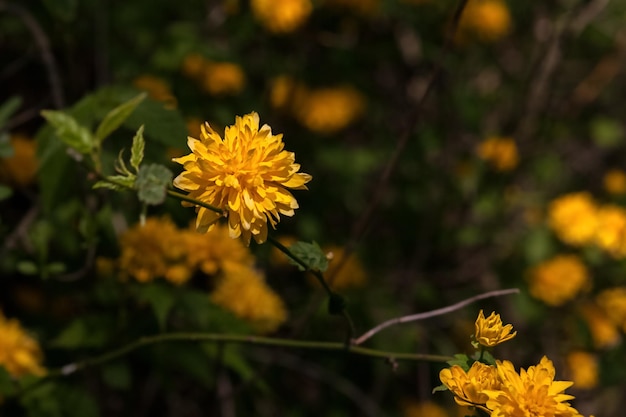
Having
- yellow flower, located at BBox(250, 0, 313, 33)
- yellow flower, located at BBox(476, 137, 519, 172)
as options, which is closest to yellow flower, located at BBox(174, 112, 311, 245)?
yellow flower, located at BBox(250, 0, 313, 33)

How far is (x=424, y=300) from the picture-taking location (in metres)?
2.14

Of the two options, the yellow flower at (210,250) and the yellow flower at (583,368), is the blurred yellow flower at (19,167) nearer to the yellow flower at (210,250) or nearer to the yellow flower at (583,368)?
the yellow flower at (210,250)

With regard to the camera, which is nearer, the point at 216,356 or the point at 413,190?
the point at 216,356

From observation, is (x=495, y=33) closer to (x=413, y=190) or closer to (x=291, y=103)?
(x=413, y=190)

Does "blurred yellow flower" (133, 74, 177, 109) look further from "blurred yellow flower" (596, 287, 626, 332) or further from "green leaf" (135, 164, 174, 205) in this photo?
"blurred yellow flower" (596, 287, 626, 332)

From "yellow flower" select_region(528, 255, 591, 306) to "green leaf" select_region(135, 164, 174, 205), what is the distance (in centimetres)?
165

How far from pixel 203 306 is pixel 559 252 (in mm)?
1373

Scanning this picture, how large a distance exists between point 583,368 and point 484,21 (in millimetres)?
1127

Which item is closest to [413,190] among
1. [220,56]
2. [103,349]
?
[220,56]

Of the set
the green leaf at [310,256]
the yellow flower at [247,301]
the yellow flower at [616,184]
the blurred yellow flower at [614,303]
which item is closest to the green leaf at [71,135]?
the green leaf at [310,256]

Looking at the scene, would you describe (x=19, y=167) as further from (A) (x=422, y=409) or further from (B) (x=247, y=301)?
(A) (x=422, y=409)

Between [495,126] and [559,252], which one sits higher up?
[495,126]

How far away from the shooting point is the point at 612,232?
2.04 meters

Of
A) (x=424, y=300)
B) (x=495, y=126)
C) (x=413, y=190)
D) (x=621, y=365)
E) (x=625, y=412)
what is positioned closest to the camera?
(x=621, y=365)
